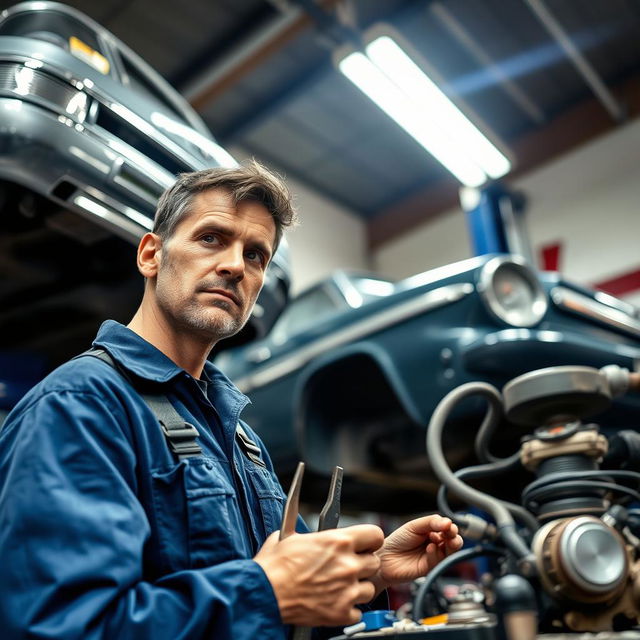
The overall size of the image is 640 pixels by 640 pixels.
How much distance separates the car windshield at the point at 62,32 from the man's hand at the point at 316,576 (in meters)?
1.59

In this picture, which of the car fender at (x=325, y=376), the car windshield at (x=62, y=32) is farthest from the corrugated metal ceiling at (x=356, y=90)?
the car windshield at (x=62, y=32)

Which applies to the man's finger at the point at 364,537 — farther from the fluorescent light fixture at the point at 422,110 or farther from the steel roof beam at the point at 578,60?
the steel roof beam at the point at 578,60

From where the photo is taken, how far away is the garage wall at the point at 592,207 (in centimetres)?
588

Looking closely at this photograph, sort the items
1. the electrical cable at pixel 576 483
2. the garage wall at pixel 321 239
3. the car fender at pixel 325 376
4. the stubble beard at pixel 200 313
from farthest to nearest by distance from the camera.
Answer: the garage wall at pixel 321 239 → the car fender at pixel 325 376 → the electrical cable at pixel 576 483 → the stubble beard at pixel 200 313

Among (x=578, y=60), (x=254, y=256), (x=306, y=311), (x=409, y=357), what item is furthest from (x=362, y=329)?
(x=578, y=60)

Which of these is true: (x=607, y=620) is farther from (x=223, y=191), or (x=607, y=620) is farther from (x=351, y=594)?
(x=223, y=191)

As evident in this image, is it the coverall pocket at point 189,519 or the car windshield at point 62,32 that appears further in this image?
the car windshield at point 62,32

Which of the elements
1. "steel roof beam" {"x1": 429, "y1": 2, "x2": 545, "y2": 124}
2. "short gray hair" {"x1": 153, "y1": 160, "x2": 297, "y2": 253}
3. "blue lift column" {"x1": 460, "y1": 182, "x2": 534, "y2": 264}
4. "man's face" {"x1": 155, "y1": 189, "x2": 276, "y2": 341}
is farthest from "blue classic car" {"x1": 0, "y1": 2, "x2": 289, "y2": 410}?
"steel roof beam" {"x1": 429, "y1": 2, "x2": 545, "y2": 124}

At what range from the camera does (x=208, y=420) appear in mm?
1153

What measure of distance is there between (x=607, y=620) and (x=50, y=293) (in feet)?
5.74

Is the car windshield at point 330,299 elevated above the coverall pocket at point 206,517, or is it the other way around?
the car windshield at point 330,299

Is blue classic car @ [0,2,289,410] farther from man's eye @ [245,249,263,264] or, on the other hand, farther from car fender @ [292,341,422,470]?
man's eye @ [245,249,263,264]

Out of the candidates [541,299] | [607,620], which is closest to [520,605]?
[607,620]

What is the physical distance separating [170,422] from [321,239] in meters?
6.38
